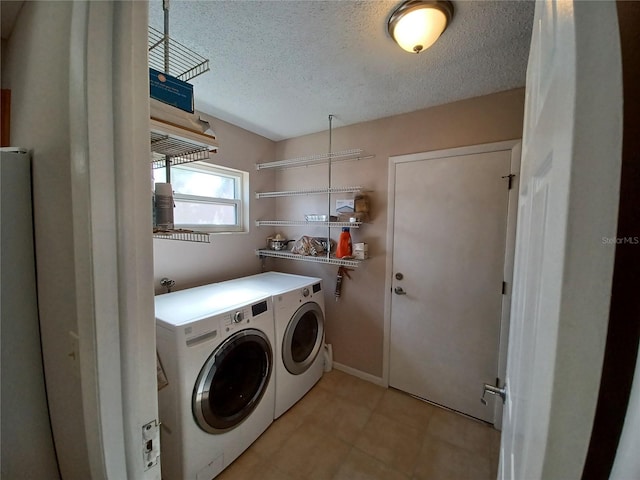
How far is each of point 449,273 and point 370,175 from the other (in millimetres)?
1042

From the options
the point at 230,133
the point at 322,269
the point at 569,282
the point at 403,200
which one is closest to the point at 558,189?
the point at 569,282

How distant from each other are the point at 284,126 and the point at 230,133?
1.63 feet

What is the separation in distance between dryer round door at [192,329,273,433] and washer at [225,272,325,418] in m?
0.15

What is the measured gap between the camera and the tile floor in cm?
148

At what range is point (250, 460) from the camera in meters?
1.54

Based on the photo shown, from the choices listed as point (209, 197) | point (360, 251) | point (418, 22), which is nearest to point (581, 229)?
point (418, 22)

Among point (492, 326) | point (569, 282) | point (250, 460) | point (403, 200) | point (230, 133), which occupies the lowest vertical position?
point (250, 460)

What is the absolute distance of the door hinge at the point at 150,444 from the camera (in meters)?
0.62

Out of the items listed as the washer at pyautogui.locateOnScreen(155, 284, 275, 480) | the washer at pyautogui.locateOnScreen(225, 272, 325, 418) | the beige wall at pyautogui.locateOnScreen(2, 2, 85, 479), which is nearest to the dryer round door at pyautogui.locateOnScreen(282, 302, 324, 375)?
the washer at pyautogui.locateOnScreen(225, 272, 325, 418)

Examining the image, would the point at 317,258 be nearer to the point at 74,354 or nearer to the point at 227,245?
the point at 227,245

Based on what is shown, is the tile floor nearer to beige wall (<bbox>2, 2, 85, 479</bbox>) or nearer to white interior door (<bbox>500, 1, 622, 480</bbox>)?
beige wall (<bbox>2, 2, 85, 479</bbox>)

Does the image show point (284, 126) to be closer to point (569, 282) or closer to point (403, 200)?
point (403, 200)

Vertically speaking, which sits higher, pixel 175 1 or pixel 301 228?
pixel 175 1

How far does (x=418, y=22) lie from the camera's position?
102 cm
